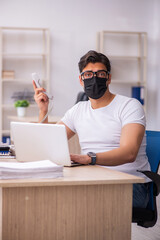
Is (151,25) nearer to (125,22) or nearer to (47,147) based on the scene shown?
(125,22)

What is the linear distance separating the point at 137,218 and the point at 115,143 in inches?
17.0

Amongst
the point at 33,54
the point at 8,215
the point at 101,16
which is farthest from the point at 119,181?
the point at 101,16

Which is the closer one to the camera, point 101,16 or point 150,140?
point 150,140

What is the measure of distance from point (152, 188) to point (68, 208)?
0.71 m

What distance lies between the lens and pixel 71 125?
2.70m

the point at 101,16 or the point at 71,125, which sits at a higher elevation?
the point at 101,16

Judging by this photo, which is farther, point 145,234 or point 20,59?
point 20,59

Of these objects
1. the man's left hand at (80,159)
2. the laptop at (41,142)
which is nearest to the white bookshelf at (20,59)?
the laptop at (41,142)

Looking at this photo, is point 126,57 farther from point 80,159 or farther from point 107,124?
point 80,159

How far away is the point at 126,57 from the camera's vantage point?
A: 25.6 ft

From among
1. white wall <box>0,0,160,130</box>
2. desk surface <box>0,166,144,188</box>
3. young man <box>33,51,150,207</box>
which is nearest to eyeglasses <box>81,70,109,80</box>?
young man <box>33,51,150,207</box>

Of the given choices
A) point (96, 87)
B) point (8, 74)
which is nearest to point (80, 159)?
point (96, 87)

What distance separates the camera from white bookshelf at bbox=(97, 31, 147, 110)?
788 cm

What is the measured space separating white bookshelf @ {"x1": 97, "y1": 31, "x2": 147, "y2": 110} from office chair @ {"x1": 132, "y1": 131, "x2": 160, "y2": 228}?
5409mm
